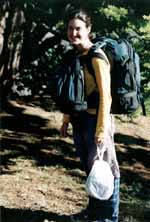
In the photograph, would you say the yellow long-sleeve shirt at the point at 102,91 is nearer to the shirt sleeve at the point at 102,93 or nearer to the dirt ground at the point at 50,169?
the shirt sleeve at the point at 102,93

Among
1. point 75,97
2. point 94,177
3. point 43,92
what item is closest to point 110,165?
point 94,177

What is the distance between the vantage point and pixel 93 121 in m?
3.62

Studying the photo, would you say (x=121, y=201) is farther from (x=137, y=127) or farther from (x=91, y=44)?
(x=137, y=127)

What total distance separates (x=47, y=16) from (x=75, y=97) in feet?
5.47

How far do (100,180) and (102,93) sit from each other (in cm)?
55

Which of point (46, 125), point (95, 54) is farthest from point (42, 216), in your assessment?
point (46, 125)

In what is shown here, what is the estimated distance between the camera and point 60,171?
18.2ft

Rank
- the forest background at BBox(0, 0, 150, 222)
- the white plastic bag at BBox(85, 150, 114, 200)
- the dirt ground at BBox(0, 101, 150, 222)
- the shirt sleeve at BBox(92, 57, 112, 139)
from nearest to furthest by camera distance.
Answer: the shirt sleeve at BBox(92, 57, 112, 139), the white plastic bag at BBox(85, 150, 114, 200), the dirt ground at BBox(0, 101, 150, 222), the forest background at BBox(0, 0, 150, 222)

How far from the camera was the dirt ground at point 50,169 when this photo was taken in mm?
4441

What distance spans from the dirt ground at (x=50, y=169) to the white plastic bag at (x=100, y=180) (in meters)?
0.66

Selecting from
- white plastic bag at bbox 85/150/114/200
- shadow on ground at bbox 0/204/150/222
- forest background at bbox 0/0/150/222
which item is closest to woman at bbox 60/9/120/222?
white plastic bag at bbox 85/150/114/200

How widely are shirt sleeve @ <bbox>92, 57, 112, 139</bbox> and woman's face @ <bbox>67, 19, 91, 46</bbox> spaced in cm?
19

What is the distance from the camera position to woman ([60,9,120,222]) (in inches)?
136

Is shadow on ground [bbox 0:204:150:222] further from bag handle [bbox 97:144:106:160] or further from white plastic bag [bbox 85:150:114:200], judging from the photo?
bag handle [bbox 97:144:106:160]
